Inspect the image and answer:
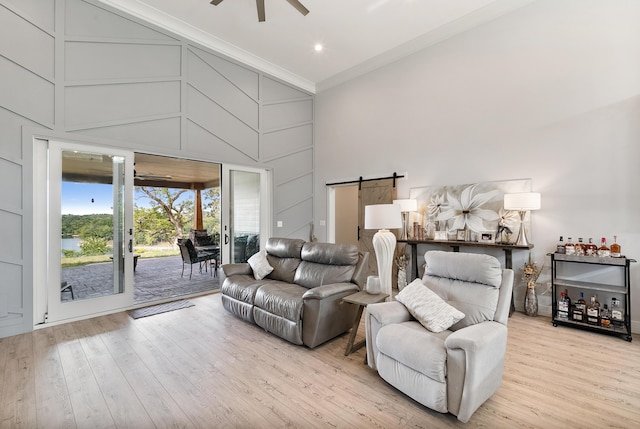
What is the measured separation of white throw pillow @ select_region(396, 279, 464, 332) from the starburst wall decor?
91.6 inches

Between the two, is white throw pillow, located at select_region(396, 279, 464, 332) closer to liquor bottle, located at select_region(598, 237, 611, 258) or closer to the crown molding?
liquor bottle, located at select_region(598, 237, 611, 258)

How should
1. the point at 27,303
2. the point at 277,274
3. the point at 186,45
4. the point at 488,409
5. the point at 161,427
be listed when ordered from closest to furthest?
1. the point at 161,427
2. the point at 488,409
3. the point at 27,303
4. the point at 277,274
5. the point at 186,45

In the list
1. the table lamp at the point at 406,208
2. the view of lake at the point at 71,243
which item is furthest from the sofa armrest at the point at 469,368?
the view of lake at the point at 71,243

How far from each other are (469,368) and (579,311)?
9.01 ft

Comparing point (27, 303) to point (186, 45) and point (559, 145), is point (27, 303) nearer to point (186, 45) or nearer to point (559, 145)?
point (186, 45)

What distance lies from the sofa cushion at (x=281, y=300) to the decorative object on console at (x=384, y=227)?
38.4 inches

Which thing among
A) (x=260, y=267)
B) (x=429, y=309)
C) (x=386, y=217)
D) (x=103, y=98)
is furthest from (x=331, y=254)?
(x=103, y=98)

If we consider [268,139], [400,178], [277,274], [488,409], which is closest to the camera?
[488,409]

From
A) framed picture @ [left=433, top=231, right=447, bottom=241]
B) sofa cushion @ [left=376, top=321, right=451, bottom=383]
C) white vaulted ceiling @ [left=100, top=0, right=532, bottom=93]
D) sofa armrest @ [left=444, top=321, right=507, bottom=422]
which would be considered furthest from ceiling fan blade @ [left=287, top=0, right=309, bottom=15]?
sofa armrest @ [left=444, top=321, right=507, bottom=422]

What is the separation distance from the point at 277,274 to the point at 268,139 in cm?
309

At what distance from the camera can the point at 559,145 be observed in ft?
12.1

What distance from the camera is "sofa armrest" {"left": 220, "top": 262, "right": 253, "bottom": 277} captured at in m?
3.96

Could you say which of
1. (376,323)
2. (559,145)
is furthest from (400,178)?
(376,323)

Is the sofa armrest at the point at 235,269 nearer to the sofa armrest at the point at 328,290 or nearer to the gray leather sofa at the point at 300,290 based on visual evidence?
the gray leather sofa at the point at 300,290
